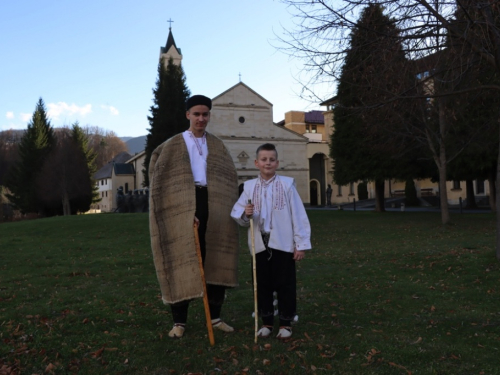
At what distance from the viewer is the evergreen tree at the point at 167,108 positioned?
48.5 meters

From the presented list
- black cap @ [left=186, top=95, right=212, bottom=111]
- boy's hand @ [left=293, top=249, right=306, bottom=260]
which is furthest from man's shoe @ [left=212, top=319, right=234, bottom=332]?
black cap @ [left=186, top=95, right=212, bottom=111]

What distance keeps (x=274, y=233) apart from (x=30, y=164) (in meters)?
55.0

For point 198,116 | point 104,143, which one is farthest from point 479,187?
point 104,143

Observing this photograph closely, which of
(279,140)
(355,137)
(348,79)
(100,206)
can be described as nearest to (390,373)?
(348,79)

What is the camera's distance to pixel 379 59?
810 cm

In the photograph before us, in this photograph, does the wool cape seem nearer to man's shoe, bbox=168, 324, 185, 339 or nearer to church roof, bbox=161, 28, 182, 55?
man's shoe, bbox=168, 324, 185, 339

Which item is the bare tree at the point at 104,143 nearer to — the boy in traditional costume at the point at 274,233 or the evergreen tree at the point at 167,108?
the evergreen tree at the point at 167,108

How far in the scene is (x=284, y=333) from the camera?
472cm

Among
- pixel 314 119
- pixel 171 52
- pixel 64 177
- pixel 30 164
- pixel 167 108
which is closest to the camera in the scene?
pixel 64 177

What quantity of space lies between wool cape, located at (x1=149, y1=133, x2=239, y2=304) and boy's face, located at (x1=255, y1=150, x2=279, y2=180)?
1.37 ft

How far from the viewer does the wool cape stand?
4777mm

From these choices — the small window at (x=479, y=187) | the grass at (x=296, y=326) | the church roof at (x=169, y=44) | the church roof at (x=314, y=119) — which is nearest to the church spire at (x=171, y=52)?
the church roof at (x=169, y=44)

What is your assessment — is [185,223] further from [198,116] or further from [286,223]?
[198,116]

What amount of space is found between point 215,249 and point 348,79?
5.32 metres
